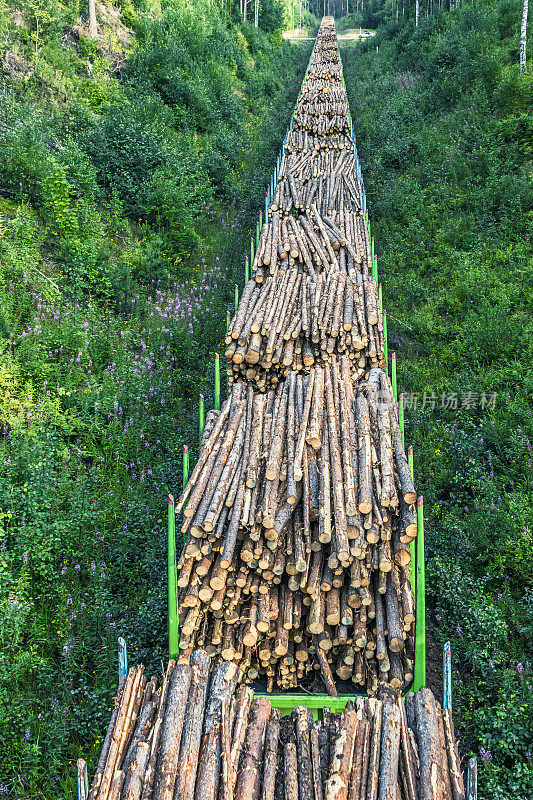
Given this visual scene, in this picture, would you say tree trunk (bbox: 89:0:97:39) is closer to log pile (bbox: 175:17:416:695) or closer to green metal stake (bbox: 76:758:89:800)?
log pile (bbox: 175:17:416:695)

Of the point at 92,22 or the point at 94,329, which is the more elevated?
the point at 92,22

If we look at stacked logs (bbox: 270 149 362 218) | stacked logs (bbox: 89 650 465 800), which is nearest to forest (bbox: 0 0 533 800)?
stacked logs (bbox: 89 650 465 800)

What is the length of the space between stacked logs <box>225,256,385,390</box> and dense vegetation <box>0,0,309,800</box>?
1.78 m

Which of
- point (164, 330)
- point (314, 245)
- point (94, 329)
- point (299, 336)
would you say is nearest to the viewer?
point (299, 336)

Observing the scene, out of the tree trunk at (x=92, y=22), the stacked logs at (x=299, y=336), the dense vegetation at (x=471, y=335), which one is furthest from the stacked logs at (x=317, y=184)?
the tree trunk at (x=92, y=22)

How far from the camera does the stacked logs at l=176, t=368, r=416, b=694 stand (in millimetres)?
4516

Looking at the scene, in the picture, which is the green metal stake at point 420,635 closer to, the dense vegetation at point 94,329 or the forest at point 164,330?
the forest at point 164,330

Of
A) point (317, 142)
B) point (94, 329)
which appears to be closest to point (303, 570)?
point (94, 329)

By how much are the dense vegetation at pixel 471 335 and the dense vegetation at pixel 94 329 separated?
318cm

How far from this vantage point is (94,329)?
9.21m

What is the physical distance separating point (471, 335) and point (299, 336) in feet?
13.0

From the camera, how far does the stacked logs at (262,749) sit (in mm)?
3361

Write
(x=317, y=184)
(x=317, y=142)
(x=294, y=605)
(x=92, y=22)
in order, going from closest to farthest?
(x=294, y=605) → (x=317, y=184) → (x=317, y=142) → (x=92, y=22)

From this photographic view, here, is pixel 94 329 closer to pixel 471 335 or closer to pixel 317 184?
pixel 317 184
